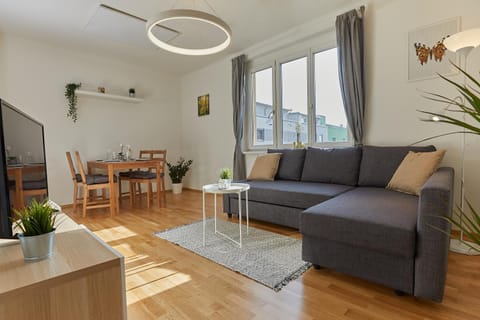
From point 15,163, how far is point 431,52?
10.9 ft

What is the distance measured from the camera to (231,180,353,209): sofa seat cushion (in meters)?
2.37

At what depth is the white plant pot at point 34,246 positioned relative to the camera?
81cm

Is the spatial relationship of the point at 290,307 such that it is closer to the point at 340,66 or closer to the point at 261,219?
the point at 261,219

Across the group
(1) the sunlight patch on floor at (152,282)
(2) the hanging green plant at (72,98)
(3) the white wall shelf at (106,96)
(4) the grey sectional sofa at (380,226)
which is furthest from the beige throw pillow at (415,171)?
(2) the hanging green plant at (72,98)

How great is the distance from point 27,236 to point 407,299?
187 centimetres

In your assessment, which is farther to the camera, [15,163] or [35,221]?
[15,163]

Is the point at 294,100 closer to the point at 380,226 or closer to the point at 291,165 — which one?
the point at 291,165

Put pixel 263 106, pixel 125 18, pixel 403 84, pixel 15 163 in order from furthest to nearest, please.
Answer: pixel 263 106 < pixel 125 18 < pixel 403 84 < pixel 15 163

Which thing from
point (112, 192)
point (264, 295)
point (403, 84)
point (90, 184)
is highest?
point (403, 84)

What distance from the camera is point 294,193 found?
249 centimetres

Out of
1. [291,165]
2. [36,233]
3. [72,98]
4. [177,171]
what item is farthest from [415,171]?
[72,98]

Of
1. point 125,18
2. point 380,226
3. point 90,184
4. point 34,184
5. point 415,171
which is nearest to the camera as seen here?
point 34,184

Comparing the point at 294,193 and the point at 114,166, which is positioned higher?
the point at 114,166

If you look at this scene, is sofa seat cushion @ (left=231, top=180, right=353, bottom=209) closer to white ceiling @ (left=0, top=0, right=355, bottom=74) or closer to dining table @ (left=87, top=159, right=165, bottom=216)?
dining table @ (left=87, top=159, right=165, bottom=216)
